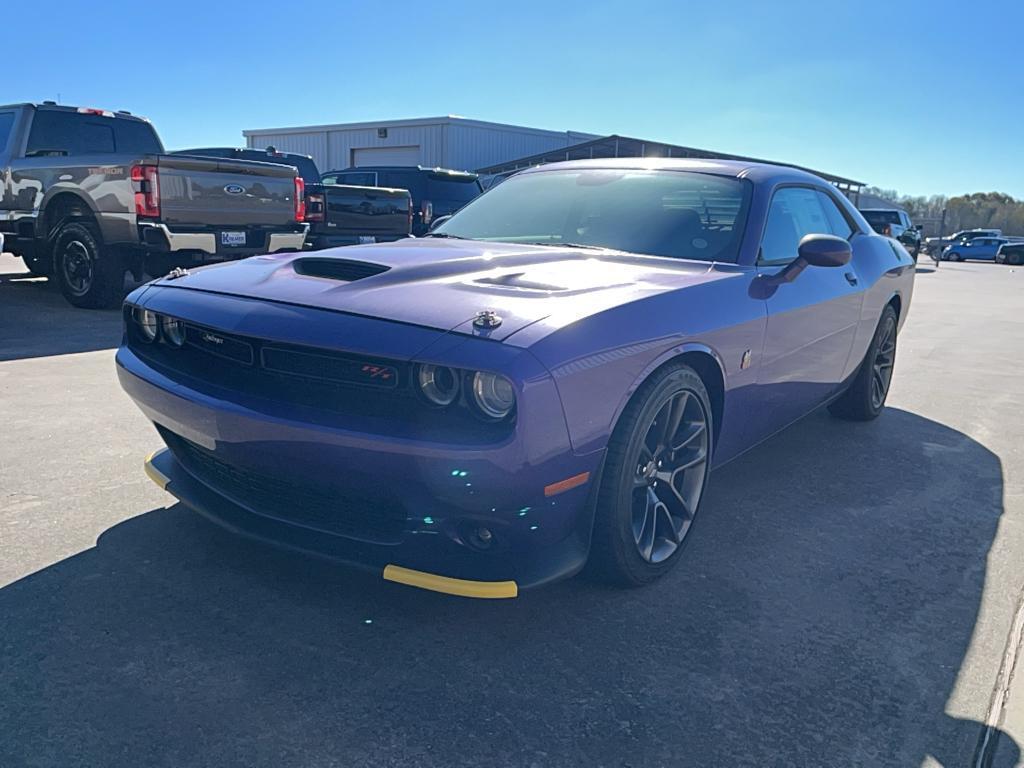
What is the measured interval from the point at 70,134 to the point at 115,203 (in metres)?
1.96

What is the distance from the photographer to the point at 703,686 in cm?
213

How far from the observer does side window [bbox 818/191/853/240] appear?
13.9 feet

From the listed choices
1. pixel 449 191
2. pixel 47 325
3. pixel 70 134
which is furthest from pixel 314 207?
pixel 449 191

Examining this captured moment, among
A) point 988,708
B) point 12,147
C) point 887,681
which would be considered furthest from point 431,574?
point 12,147

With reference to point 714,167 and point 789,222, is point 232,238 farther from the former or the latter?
point 789,222

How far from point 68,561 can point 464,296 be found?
63.8 inches

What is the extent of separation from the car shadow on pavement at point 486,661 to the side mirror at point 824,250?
3.72ft

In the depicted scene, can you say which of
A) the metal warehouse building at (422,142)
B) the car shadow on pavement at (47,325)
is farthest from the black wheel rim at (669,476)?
the metal warehouse building at (422,142)

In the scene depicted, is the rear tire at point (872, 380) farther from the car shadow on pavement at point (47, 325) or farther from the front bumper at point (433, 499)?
the car shadow on pavement at point (47, 325)

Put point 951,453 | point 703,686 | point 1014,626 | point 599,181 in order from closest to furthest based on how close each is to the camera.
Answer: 1. point 703,686
2. point 1014,626
3. point 599,181
4. point 951,453

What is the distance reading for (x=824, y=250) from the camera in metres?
3.16

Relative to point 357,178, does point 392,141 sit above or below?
above

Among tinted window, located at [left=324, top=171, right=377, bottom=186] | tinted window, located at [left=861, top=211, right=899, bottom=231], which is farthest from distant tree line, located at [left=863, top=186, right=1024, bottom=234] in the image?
tinted window, located at [left=324, top=171, right=377, bottom=186]

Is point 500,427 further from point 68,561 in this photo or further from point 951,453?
point 951,453
